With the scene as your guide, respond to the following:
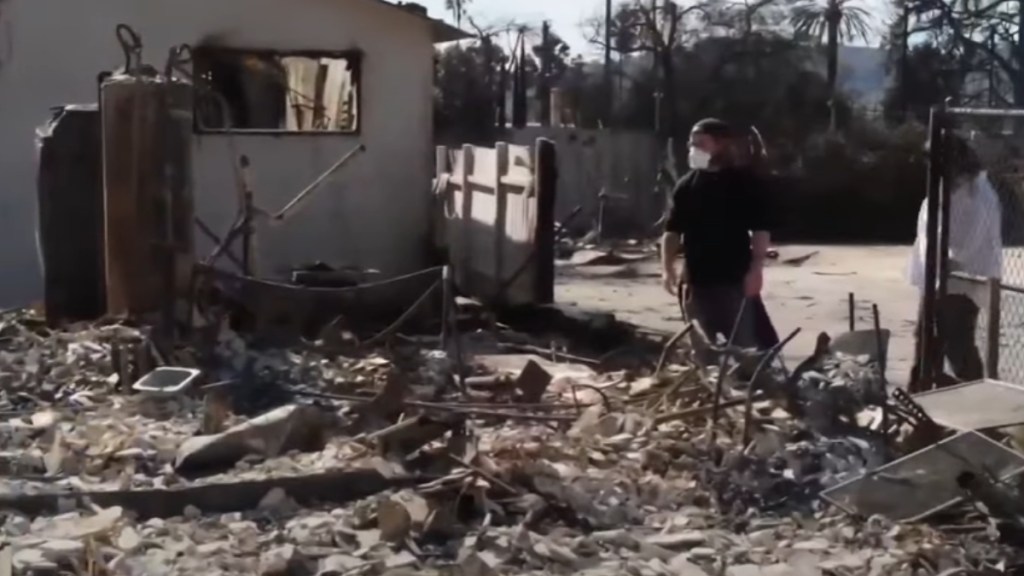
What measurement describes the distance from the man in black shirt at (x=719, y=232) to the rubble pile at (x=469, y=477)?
1.16 feet

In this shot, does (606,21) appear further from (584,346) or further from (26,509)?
(26,509)

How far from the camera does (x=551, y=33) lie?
30.9 metres

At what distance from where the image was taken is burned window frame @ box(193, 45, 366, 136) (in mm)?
14820

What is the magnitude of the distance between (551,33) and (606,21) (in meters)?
1.15

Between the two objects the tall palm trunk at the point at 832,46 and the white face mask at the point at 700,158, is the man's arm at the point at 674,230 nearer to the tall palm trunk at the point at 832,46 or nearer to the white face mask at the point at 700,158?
the white face mask at the point at 700,158

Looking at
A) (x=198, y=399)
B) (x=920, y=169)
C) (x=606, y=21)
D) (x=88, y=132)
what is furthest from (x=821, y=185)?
(x=198, y=399)

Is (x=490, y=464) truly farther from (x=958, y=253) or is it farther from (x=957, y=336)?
(x=958, y=253)

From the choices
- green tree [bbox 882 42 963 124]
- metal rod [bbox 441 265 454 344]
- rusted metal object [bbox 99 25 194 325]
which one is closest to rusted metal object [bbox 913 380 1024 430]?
metal rod [bbox 441 265 454 344]

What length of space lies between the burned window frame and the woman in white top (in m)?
7.57

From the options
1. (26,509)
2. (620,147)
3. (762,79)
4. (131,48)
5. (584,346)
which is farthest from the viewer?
(762,79)

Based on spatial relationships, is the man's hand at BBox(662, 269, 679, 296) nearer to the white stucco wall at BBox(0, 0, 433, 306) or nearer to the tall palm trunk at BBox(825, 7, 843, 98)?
the white stucco wall at BBox(0, 0, 433, 306)

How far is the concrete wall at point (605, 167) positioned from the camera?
26.2 meters

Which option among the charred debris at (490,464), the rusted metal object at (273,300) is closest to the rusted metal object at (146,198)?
the rusted metal object at (273,300)

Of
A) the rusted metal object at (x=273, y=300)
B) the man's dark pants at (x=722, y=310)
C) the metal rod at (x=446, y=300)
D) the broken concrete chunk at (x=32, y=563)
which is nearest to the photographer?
the broken concrete chunk at (x=32, y=563)
